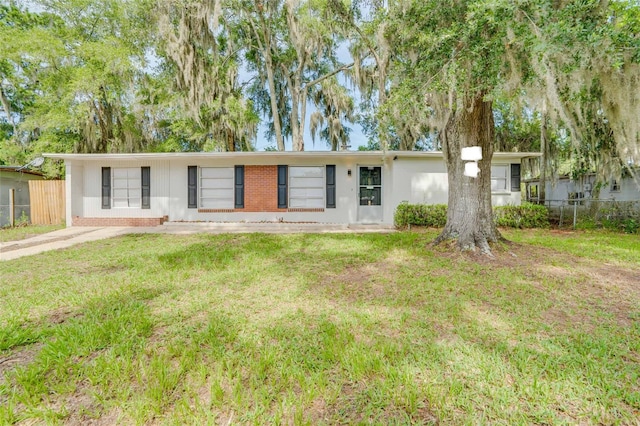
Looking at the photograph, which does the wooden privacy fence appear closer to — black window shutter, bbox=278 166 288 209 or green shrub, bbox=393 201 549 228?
black window shutter, bbox=278 166 288 209

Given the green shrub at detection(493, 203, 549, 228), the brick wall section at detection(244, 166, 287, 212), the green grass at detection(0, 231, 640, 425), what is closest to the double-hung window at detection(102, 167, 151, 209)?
the brick wall section at detection(244, 166, 287, 212)

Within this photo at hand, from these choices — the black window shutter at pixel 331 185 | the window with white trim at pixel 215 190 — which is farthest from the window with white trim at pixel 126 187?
the black window shutter at pixel 331 185

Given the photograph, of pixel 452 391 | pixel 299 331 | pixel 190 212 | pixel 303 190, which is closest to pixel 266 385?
pixel 299 331

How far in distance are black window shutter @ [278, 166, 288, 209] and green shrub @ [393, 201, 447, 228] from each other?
12.4 ft

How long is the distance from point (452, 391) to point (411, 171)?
8.41m

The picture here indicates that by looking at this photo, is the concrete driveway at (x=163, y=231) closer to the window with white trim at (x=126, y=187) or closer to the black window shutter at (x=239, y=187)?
the black window shutter at (x=239, y=187)

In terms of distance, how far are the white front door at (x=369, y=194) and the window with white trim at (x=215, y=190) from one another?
14.6ft

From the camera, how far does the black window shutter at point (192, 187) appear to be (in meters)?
9.98

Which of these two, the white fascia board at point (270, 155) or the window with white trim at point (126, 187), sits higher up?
the white fascia board at point (270, 155)

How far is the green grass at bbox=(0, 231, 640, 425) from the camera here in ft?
5.34

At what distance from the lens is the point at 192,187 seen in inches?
394

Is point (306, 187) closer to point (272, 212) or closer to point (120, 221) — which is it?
point (272, 212)

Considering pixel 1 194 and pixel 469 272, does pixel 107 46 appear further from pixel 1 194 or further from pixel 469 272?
pixel 469 272

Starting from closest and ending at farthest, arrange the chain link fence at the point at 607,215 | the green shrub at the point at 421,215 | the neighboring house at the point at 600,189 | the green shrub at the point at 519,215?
the chain link fence at the point at 607,215 → the green shrub at the point at 421,215 → the green shrub at the point at 519,215 → the neighboring house at the point at 600,189
